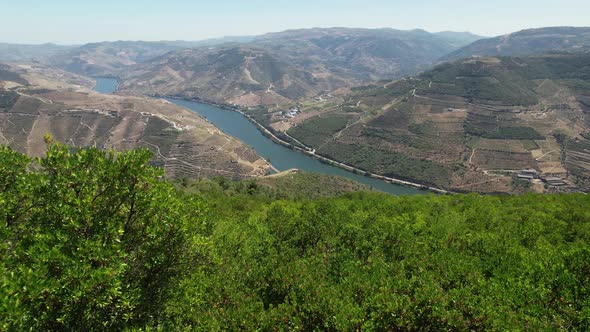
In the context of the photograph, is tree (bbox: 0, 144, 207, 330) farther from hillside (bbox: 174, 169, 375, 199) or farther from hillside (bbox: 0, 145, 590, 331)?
hillside (bbox: 174, 169, 375, 199)

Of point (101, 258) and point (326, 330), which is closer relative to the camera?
point (101, 258)

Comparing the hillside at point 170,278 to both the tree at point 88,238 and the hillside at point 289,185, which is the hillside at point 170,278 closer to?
the tree at point 88,238

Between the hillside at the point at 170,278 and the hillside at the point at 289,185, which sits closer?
the hillside at the point at 170,278

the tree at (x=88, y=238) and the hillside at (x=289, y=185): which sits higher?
the tree at (x=88, y=238)

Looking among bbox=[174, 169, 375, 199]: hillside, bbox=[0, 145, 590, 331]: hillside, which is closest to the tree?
bbox=[0, 145, 590, 331]: hillside

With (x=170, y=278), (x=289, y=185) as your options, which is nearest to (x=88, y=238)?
(x=170, y=278)

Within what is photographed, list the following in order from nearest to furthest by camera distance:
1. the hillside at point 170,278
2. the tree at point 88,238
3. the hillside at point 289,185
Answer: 1. the tree at point 88,238
2. the hillside at point 170,278
3. the hillside at point 289,185

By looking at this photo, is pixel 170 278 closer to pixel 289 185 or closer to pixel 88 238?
pixel 88 238

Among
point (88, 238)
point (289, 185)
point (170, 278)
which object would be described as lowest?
point (289, 185)

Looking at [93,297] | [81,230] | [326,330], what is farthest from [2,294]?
[326,330]

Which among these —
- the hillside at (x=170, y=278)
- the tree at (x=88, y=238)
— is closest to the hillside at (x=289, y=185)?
the hillside at (x=170, y=278)

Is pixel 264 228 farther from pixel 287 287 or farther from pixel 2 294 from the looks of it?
pixel 2 294
